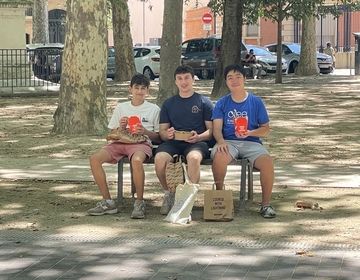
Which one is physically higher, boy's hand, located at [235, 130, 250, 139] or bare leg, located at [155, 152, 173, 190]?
boy's hand, located at [235, 130, 250, 139]

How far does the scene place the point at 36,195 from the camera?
8.95 m

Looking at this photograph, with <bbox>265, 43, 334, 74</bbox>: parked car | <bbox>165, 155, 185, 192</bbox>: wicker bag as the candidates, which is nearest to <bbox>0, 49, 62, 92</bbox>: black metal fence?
<bbox>165, 155, 185, 192</bbox>: wicker bag

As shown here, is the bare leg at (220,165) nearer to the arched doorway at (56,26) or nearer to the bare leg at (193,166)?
the bare leg at (193,166)

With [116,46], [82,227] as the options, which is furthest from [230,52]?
[82,227]

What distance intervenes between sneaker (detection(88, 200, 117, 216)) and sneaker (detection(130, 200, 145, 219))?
10.2 inches

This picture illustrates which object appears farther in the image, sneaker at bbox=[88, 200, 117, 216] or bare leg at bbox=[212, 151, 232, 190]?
sneaker at bbox=[88, 200, 117, 216]

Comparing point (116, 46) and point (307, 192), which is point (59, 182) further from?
point (116, 46)

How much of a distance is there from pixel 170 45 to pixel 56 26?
134 ft

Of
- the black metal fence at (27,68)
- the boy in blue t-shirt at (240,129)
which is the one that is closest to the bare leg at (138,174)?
the boy in blue t-shirt at (240,129)

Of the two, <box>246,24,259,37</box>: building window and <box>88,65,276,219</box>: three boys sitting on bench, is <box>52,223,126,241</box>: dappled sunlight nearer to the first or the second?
<box>88,65,276,219</box>: three boys sitting on bench

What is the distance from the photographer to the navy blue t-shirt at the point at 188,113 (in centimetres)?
806

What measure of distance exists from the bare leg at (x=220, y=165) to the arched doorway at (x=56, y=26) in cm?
4626

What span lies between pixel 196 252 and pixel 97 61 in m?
8.27

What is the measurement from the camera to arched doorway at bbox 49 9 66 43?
55656 millimetres
